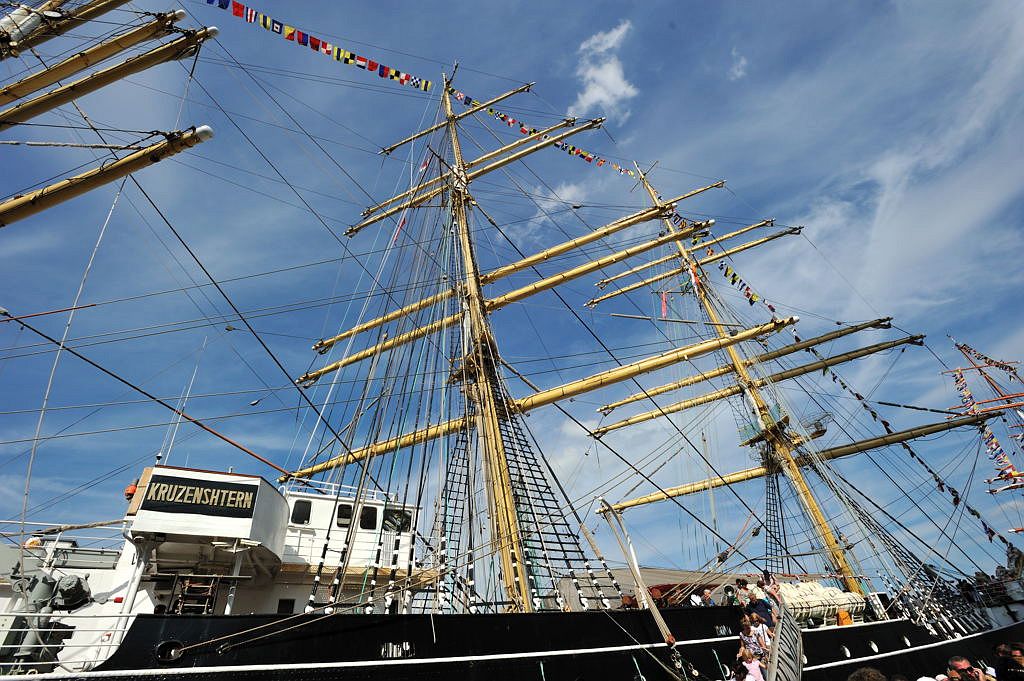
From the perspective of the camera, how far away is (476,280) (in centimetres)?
1362

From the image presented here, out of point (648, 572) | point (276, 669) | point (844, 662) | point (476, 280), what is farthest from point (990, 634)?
point (276, 669)

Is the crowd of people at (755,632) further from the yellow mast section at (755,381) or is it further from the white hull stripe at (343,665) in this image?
the yellow mast section at (755,381)

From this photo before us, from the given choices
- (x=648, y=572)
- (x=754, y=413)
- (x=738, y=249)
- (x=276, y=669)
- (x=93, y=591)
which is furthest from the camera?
(x=738, y=249)

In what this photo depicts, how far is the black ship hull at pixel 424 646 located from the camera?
5.14m

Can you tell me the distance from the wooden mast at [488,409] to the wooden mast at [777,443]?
10023 millimetres

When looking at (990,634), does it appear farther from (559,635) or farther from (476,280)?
(476,280)

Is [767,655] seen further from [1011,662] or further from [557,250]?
[557,250]

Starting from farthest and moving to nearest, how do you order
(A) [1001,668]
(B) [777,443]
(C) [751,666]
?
Answer: 1. (B) [777,443]
2. (C) [751,666]
3. (A) [1001,668]

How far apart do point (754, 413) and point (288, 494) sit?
20.9 meters

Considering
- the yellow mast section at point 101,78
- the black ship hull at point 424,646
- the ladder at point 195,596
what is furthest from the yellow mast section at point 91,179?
the black ship hull at point 424,646

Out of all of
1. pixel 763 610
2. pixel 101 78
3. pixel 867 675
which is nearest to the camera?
pixel 867 675

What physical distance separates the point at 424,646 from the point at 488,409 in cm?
561

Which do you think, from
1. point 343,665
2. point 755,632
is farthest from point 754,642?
point 343,665

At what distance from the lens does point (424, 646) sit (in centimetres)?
611
